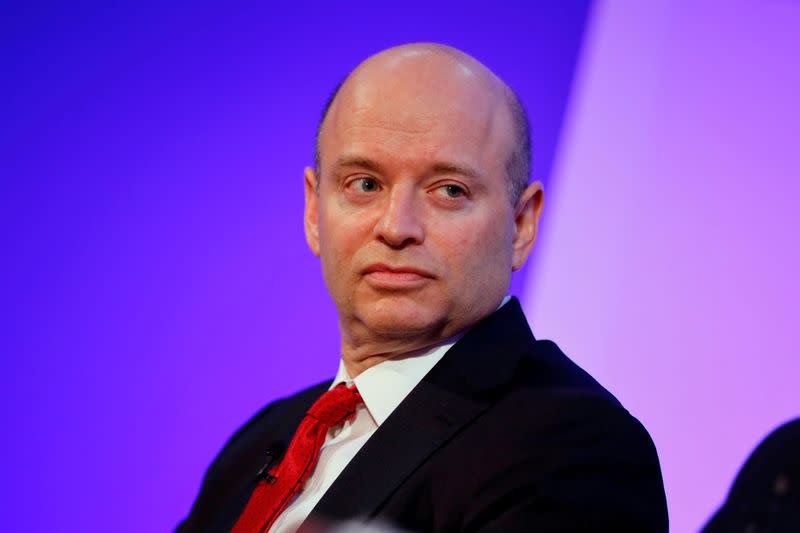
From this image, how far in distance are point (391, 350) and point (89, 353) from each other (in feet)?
4.07

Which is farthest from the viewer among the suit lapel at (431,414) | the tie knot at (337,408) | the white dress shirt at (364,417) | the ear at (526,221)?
the ear at (526,221)

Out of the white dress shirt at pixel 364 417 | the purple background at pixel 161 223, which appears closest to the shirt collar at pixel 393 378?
the white dress shirt at pixel 364 417

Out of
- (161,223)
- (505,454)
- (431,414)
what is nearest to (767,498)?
(505,454)

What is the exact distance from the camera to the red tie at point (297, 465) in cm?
183

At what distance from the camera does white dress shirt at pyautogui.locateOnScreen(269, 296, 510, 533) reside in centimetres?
182

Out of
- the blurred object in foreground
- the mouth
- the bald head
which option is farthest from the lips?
the blurred object in foreground

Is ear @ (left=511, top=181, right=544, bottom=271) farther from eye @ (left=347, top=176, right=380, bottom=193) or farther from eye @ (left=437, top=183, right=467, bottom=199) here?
eye @ (left=347, top=176, right=380, bottom=193)

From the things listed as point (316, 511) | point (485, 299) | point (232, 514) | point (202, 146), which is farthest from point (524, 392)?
point (202, 146)

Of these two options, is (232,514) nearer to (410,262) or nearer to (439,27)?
(410,262)

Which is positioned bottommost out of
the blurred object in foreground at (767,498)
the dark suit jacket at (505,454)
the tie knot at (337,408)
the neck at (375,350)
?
the blurred object in foreground at (767,498)

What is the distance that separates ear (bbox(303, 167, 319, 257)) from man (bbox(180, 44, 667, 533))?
40mm

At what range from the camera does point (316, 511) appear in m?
1.69

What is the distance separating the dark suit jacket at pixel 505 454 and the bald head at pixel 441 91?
1.10ft

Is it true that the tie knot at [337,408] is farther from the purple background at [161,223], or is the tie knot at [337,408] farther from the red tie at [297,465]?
the purple background at [161,223]
